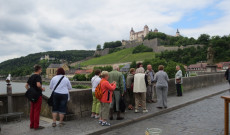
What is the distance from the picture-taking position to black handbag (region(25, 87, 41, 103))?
6168mm

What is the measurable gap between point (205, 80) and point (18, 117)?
16.2 meters

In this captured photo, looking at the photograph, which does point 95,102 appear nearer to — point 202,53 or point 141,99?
point 141,99

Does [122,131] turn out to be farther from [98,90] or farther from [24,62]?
[24,62]

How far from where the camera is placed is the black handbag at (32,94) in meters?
6.17

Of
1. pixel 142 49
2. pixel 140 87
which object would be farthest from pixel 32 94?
pixel 142 49

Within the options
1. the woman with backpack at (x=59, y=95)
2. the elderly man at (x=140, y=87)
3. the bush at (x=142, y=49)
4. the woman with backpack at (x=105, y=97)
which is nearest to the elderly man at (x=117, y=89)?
the woman with backpack at (x=105, y=97)

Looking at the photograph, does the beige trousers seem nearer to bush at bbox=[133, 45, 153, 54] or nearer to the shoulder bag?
the shoulder bag

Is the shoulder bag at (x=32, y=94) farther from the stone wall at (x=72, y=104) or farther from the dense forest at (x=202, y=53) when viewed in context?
the dense forest at (x=202, y=53)

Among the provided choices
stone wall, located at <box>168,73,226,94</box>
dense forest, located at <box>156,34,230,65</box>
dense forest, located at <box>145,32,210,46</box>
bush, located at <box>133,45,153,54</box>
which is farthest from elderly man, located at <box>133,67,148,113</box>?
bush, located at <box>133,45,153,54</box>

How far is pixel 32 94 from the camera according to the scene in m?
6.17

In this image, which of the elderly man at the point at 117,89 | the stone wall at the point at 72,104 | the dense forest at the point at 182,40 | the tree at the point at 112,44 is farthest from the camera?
the tree at the point at 112,44

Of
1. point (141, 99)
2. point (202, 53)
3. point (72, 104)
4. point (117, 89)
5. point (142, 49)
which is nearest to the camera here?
point (117, 89)

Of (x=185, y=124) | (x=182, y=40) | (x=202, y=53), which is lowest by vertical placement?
(x=185, y=124)

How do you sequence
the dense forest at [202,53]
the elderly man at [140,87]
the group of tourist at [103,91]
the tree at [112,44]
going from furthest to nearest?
the tree at [112,44], the dense forest at [202,53], the elderly man at [140,87], the group of tourist at [103,91]
